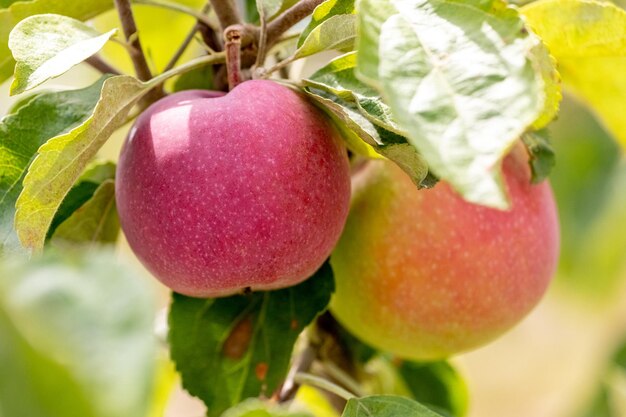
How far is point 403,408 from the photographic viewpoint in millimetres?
612

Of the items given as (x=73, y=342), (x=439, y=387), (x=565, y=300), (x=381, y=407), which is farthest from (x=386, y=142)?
(x=565, y=300)

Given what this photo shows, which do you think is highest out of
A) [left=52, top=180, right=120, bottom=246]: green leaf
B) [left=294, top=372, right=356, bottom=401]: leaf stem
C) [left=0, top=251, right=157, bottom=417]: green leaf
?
[left=0, top=251, right=157, bottom=417]: green leaf

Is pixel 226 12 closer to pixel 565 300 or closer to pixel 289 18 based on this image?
pixel 289 18

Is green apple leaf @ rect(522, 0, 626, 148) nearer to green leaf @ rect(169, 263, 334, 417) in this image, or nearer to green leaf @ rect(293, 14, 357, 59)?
green leaf @ rect(293, 14, 357, 59)

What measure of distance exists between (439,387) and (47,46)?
64 centimetres

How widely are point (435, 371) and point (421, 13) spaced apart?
61 centimetres

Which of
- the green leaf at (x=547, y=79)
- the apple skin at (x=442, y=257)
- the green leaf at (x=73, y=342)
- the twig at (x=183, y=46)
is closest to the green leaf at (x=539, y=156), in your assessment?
the apple skin at (x=442, y=257)

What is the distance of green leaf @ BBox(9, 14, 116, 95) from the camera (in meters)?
0.53

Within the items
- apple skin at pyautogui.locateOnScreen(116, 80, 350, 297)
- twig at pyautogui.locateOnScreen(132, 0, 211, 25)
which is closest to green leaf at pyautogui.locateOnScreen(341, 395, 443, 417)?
apple skin at pyautogui.locateOnScreen(116, 80, 350, 297)

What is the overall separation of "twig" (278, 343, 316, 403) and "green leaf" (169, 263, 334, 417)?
0.04 metres

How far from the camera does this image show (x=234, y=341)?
758 mm

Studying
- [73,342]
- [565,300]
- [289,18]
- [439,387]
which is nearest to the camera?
[73,342]

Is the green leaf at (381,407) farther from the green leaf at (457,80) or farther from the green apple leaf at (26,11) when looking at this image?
the green apple leaf at (26,11)

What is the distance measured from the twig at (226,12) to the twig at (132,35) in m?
0.06
